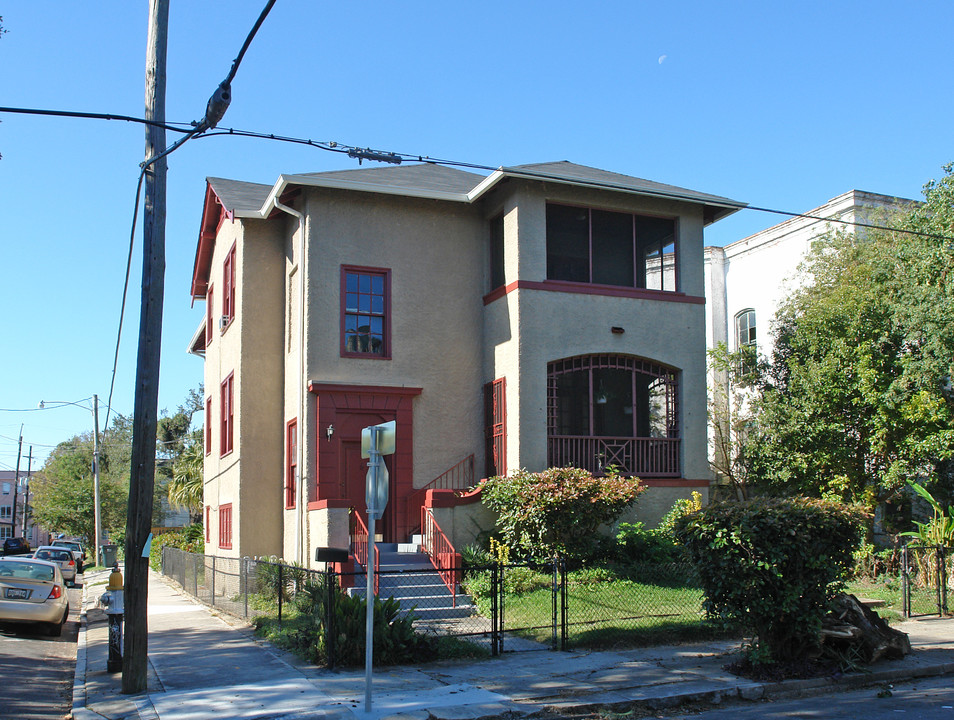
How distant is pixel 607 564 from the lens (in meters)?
15.7

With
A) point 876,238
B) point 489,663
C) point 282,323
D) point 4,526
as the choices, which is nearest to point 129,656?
point 489,663

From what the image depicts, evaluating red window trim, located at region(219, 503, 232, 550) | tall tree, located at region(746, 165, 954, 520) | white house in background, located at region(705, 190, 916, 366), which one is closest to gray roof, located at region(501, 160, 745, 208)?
tall tree, located at region(746, 165, 954, 520)

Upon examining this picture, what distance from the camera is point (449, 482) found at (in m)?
18.0

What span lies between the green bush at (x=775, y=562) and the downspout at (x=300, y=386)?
A: 29.6ft

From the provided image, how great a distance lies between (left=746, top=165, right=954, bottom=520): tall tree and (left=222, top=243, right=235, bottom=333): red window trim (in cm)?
1212

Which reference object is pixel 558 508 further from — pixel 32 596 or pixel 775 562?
pixel 32 596

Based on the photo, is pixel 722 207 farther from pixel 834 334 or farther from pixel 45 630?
pixel 45 630

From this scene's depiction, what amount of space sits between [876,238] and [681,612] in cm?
1097

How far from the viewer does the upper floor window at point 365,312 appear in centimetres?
1769

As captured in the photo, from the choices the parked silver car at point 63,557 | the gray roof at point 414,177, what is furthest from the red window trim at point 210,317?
the parked silver car at point 63,557

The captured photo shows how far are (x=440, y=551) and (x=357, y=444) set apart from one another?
304 centimetres

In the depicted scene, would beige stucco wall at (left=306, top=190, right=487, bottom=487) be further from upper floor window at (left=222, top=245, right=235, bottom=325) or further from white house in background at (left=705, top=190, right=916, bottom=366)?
white house in background at (left=705, top=190, right=916, bottom=366)

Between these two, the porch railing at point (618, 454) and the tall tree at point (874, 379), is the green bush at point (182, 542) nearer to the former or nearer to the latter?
the porch railing at point (618, 454)

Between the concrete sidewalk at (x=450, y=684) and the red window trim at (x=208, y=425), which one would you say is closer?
the concrete sidewalk at (x=450, y=684)
